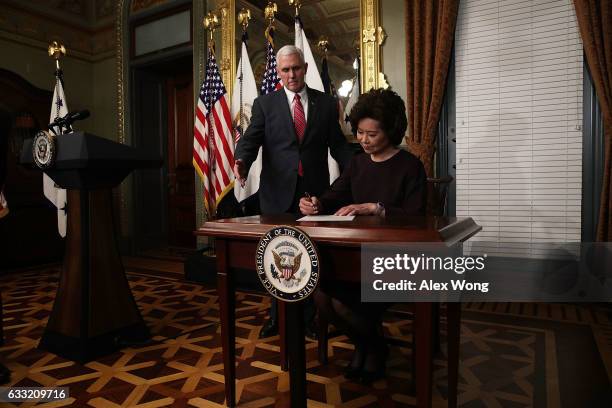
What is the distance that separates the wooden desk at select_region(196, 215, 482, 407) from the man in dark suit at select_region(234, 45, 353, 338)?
37.5 inches

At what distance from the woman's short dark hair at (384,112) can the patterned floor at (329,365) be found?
116 cm

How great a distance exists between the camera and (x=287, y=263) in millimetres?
1397

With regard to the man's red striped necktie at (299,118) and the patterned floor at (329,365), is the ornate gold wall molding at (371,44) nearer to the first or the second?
the man's red striped necktie at (299,118)

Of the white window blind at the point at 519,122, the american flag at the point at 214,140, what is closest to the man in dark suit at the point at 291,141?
the white window blind at the point at 519,122

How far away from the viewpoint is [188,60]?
5.95 meters

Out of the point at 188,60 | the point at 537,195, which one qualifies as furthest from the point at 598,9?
the point at 188,60

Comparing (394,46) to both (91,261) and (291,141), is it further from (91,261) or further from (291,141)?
(91,261)

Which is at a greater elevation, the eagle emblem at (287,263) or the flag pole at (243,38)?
the flag pole at (243,38)

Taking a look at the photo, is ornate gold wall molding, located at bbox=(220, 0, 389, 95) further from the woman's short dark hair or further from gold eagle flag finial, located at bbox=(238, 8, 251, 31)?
the woman's short dark hair

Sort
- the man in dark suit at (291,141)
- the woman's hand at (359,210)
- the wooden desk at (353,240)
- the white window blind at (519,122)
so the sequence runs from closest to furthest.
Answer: the wooden desk at (353,240) < the woman's hand at (359,210) < the man in dark suit at (291,141) < the white window blind at (519,122)

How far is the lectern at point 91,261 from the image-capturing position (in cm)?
242

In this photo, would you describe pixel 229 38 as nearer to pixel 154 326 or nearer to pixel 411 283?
pixel 154 326

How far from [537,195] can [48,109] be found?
5.60m

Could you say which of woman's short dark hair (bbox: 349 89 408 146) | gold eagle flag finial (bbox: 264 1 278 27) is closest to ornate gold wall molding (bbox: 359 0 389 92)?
gold eagle flag finial (bbox: 264 1 278 27)
